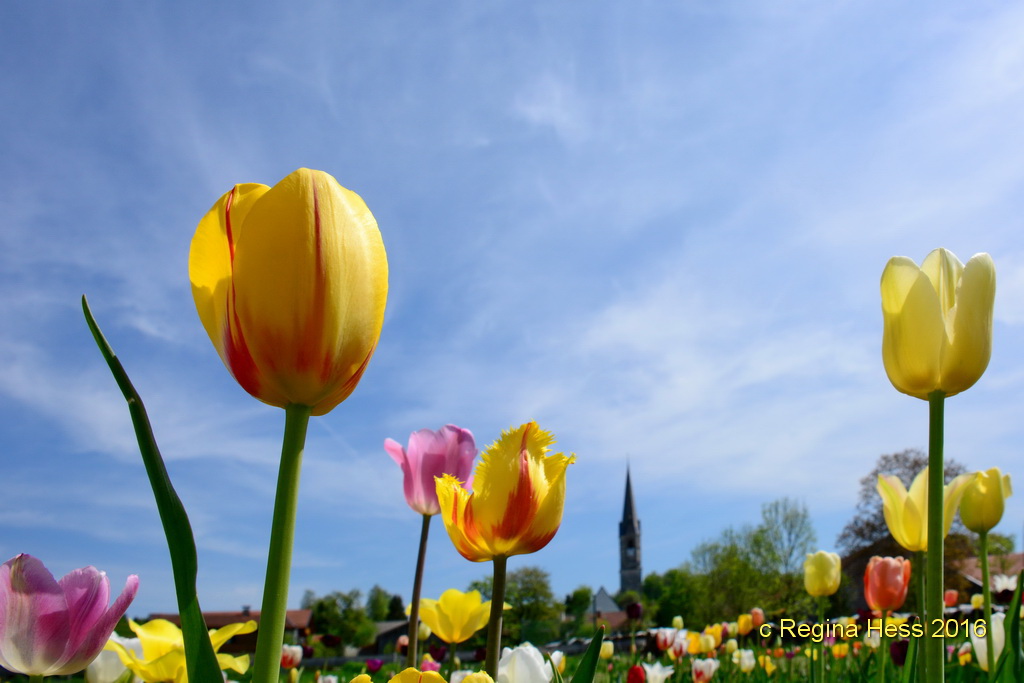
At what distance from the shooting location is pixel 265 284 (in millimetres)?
856

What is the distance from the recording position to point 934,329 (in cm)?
160

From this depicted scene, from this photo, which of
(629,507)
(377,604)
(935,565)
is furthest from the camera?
(629,507)

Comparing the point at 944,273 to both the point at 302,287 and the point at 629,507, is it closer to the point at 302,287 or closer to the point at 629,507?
the point at 302,287

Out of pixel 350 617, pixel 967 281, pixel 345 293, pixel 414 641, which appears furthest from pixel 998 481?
pixel 350 617

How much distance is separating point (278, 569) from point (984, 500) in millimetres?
2993

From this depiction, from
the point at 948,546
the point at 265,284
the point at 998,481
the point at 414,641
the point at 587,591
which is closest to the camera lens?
the point at 265,284

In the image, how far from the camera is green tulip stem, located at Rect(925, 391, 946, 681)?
1.45 metres

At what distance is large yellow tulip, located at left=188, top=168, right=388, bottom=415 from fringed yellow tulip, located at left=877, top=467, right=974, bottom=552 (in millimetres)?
2283

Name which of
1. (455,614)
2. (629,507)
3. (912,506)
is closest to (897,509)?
(912,506)

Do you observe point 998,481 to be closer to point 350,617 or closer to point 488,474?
point 488,474

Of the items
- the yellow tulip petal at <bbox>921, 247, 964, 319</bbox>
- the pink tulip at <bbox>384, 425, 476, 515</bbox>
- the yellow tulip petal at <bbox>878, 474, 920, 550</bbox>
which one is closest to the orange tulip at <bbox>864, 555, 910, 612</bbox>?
the yellow tulip petal at <bbox>878, 474, 920, 550</bbox>

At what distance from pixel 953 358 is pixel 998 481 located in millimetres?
1753

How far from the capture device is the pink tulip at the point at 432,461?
2129mm

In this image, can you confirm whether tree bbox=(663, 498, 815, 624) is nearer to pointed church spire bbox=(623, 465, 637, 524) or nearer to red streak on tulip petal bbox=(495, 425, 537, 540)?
red streak on tulip petal bbox=(495, 425, 537, 540)
